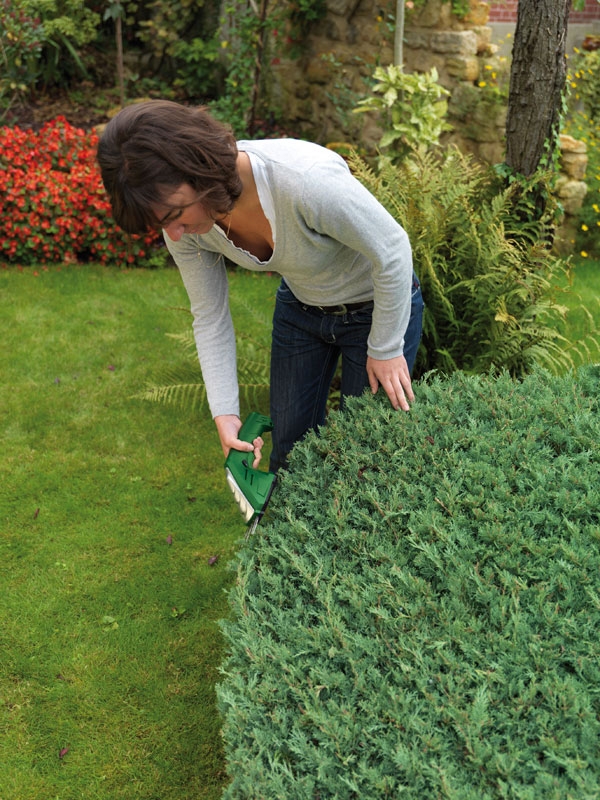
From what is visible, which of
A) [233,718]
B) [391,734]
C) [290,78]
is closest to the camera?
[391,734]

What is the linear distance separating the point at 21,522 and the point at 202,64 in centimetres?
610

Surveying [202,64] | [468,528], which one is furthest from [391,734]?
[202,64]

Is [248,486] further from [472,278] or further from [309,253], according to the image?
[472,278]

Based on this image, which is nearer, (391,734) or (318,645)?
(391,734)

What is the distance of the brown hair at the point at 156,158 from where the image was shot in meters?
1.63

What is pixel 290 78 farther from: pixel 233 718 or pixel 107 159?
pixel 233 718

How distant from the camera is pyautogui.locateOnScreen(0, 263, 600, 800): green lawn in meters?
2.31

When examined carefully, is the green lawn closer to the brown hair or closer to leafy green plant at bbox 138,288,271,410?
leafy green plant at bbox 138,288,271,410

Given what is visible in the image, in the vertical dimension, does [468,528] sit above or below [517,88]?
below

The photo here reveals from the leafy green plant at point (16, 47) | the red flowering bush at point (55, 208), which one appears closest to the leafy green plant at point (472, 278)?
the red flowering bush at point (55, 208)

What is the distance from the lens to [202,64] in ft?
25.6

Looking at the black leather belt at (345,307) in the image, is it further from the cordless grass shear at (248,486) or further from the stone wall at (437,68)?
the stone wall at (437,68)

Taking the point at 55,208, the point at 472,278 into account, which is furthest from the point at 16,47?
the point at 472,278

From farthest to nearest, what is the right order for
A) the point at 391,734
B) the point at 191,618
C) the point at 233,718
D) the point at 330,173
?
the point at 191,618 < the point at 330,173 < the point at 233,718 < the point at 391,734
